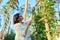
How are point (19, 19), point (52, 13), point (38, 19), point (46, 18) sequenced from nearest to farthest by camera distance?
point (19, 19) → point (46, 18) → point (52, 13) → point (38, 19)

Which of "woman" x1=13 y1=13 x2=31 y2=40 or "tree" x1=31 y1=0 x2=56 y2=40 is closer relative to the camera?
"woman" x1=13 y1=13 x2=31 y2=40

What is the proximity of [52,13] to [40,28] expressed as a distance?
2.13 ft

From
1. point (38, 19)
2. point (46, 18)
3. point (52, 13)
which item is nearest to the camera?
point (46, 18)

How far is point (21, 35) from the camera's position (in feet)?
15.1

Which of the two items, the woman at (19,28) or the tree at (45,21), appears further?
the tree at (45,21)

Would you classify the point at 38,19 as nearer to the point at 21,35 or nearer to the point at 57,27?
the point at 57,27

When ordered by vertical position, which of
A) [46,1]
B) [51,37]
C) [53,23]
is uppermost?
[46,1]

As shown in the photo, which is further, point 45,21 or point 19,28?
point 45,21

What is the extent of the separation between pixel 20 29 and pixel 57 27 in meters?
1.41

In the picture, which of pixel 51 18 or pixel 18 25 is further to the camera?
pixel 51 18

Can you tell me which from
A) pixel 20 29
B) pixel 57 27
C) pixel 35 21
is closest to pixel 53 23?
pixel 57 27

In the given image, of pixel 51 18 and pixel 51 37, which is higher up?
pixel 51 18

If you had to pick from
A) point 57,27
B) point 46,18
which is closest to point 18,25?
point 46,18

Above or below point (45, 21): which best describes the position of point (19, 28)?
below
